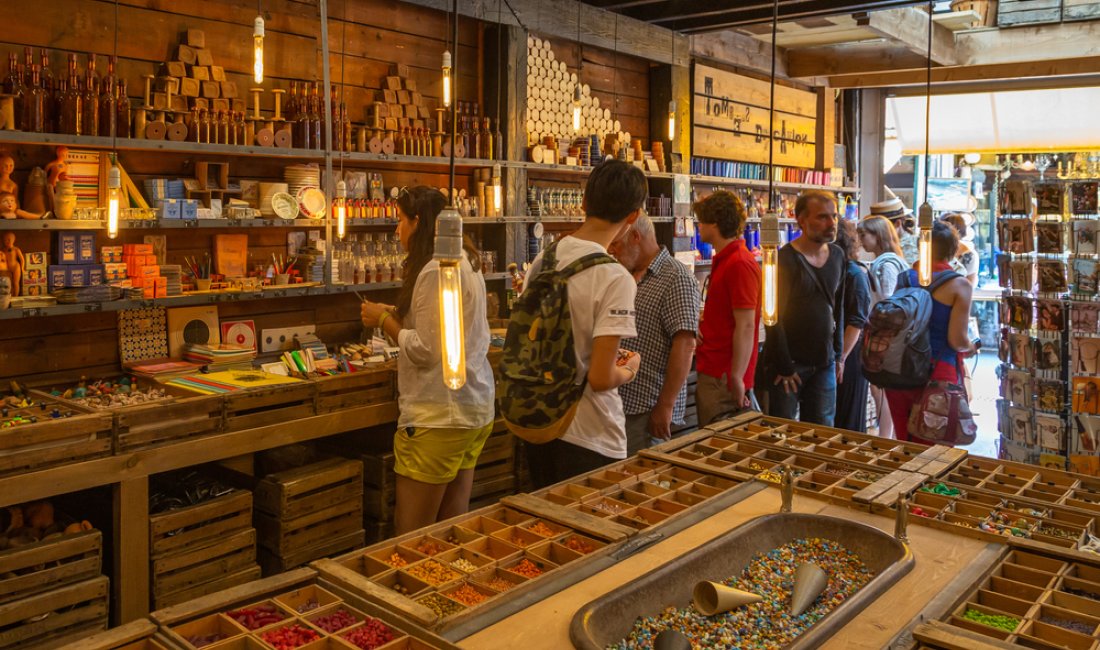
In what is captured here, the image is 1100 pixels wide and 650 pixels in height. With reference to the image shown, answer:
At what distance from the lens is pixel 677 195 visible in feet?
24.7

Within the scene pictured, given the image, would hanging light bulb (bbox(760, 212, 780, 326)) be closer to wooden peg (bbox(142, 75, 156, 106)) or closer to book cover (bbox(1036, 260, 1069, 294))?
wooden peg (bbox(142, 75, 156, 106))

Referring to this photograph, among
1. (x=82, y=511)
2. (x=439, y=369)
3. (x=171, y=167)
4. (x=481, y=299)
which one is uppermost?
(x=171, y=167)

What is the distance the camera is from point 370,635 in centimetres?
198

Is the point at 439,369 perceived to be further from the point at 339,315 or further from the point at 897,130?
the point at 897,130

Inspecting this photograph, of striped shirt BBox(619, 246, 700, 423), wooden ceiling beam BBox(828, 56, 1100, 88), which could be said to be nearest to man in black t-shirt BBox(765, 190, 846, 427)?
striped shirt BBox(619, 246, 700, 423)

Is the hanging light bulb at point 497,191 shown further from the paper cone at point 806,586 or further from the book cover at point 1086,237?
the paper cone at point 806,586

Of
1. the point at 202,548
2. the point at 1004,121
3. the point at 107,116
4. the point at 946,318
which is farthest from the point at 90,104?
the point at 1004,121

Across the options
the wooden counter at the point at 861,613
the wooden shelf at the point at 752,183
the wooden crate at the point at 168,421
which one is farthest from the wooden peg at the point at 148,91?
the wooden shelf at the point at 752,183

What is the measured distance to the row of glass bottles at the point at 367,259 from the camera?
196 inches

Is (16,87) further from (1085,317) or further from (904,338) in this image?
(1085,317)

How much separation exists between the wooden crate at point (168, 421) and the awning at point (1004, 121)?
9.22 meters

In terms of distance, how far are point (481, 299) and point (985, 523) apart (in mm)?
1851

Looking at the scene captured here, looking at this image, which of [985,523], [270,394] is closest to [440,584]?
[985,523]

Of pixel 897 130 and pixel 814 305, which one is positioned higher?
pixel 897 130
